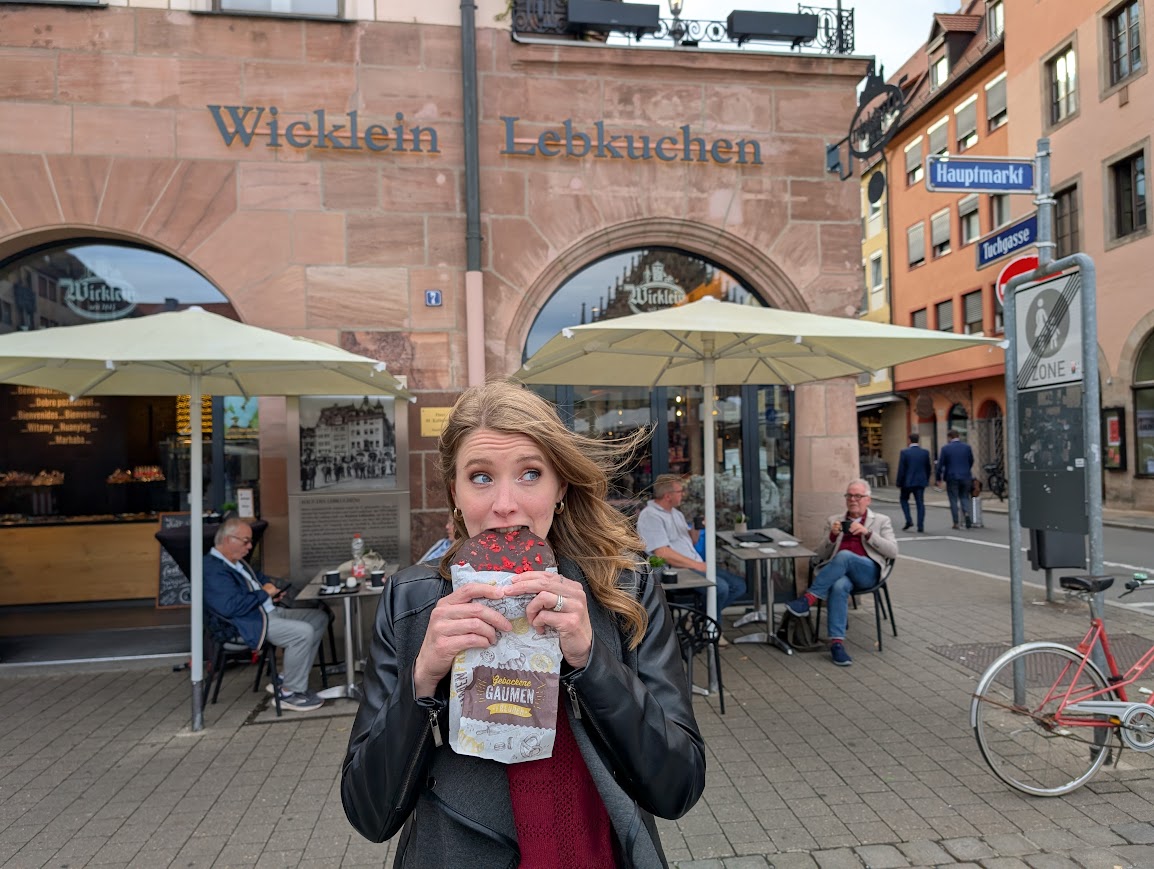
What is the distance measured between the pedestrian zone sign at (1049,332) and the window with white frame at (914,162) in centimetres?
2660

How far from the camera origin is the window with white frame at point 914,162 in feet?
91.2

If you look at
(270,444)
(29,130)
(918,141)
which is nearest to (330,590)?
(270,444)

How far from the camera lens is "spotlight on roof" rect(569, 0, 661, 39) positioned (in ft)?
23.0

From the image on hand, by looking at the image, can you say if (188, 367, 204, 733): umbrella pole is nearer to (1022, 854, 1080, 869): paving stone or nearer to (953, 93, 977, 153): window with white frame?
(1022, 854, 1080, 869): paving stone

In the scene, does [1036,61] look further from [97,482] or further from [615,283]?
[97,482]

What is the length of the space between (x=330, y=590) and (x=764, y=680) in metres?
3.19

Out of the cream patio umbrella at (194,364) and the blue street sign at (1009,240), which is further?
the blue street sign at (1009,240)

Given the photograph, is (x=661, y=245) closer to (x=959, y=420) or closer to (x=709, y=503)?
(x=709, y=503)

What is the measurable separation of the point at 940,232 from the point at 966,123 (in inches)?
144

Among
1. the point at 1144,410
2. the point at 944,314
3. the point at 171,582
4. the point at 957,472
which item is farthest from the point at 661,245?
the point at 944,314

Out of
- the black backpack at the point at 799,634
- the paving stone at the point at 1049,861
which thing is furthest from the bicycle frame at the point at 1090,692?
the black backpack at the point at 799,634

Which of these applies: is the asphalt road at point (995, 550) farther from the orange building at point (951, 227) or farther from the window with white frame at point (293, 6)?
the orange building at point (951, 227)

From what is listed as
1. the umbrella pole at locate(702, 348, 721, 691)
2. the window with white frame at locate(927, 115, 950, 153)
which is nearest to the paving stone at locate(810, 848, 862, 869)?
the umbrella pole at locate(702, 348, 721, 691)

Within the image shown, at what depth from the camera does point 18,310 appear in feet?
22.1
